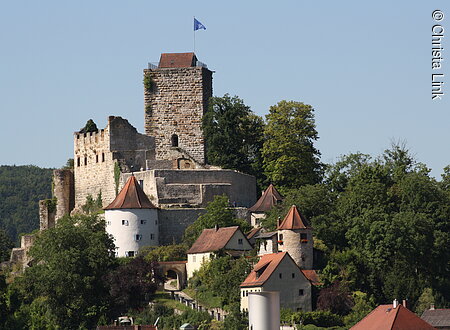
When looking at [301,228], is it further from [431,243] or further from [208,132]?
[208,132]

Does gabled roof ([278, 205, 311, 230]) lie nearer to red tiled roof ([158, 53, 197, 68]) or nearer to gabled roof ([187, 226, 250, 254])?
gabled roof ([187, 226, 250, 254])

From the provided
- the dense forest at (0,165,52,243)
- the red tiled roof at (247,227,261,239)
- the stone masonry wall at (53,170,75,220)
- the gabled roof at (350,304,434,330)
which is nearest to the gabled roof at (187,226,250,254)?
the red tiled roof at (247,227,261,239)

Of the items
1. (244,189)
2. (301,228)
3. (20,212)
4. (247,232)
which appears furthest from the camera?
(20,212)

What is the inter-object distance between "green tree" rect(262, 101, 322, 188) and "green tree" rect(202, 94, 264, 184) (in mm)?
1126

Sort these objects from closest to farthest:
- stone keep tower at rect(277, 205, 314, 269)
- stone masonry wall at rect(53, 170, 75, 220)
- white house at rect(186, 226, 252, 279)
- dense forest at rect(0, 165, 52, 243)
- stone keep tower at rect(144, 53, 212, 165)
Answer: stone keep tower at rect(277, 205, 314, 269)
white house at rect(186, 226, 252, 279)
stone keep tower at rect(144, 53, 212, 165)
stone masonry wall at rect(53, 170, 75, 220)
dense forest at rect(0, 165, 52, 243)

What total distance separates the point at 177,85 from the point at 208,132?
4231mm

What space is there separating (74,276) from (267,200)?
1379cm

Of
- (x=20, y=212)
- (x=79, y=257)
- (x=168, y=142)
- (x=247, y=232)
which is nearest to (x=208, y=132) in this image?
(x=168, y=142)

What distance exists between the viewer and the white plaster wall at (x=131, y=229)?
74688mm

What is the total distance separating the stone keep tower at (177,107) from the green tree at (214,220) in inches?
343

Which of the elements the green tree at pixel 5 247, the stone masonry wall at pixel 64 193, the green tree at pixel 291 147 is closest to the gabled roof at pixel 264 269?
the green tree at pixel 291 147

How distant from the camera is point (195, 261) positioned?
70.9 metres

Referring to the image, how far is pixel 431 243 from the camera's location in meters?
69.7

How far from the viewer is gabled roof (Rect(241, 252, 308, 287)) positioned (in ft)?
213
